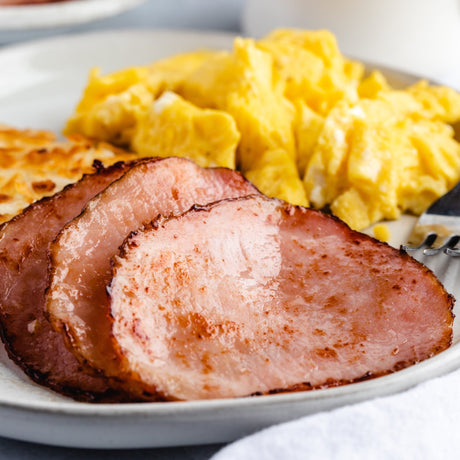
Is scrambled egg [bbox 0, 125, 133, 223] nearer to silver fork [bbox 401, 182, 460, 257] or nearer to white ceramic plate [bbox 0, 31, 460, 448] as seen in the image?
white ceramic plate [bbox 0, 31, 460, 448]

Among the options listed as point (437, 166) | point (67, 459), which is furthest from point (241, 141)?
point (67, 459)

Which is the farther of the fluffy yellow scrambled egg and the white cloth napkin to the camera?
the fluffy yellow scrambled egg

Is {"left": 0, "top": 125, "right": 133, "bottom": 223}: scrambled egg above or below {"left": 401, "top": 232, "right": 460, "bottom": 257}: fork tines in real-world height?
below

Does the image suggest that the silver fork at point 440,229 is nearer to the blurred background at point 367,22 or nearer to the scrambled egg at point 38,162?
the scrambled egg at point 38,162

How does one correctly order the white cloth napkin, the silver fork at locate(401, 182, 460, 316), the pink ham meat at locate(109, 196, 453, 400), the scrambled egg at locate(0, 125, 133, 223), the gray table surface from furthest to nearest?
the gray table surface < the scrambled egg at locate(0, 125, 133, 223) < the silver fork at locate(401, 182, 460, 316) < the pink ham meat at locate(109, 196, 453, 400) < the white cloth napkin

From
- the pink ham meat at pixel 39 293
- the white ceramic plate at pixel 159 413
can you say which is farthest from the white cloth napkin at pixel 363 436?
the pink ham meat at pixel 39 293

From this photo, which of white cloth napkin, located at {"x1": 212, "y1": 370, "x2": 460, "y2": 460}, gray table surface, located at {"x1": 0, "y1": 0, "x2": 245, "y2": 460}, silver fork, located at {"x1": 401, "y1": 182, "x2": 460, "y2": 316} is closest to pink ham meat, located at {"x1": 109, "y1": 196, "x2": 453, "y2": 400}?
white cloth napkin, located at {"x1": 212, "y1": 370, "x2": 460, "y2": 460}

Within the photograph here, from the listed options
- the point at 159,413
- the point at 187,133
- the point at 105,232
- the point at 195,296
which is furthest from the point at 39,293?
the point at 187,133
